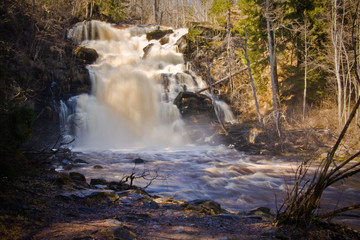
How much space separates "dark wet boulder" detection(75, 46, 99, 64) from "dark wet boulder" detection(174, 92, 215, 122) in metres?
9.41

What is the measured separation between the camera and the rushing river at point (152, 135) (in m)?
7.66

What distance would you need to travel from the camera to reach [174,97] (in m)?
20.8

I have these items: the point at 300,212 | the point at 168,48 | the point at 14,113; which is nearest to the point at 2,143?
the point at 14,113

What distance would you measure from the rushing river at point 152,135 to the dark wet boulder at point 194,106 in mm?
703

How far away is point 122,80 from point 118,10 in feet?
73.0

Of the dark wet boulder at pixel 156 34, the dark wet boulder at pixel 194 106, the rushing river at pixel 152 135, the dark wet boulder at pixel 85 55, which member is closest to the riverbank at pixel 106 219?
the rushing river at pixel 152 135

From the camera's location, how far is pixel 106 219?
325 cm

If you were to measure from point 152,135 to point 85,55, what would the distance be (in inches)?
403

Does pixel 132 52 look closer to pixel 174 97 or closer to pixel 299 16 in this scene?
pixel 174 97

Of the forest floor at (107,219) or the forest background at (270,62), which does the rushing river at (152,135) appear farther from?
the forest background at (270,62)

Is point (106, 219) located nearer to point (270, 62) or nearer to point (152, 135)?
point (270, 62)

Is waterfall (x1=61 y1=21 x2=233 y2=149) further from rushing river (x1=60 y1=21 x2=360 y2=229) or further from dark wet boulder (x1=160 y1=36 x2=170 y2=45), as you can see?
dark wet boulder (x1=160 y1=36 x2=170 y2=45)

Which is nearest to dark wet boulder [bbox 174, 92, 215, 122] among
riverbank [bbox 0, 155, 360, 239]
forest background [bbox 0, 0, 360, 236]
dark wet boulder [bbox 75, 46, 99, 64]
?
forest background [bbox 0, 0, 360, 236]

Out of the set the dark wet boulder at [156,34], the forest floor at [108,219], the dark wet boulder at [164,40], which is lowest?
the forest floor at [108,219]
